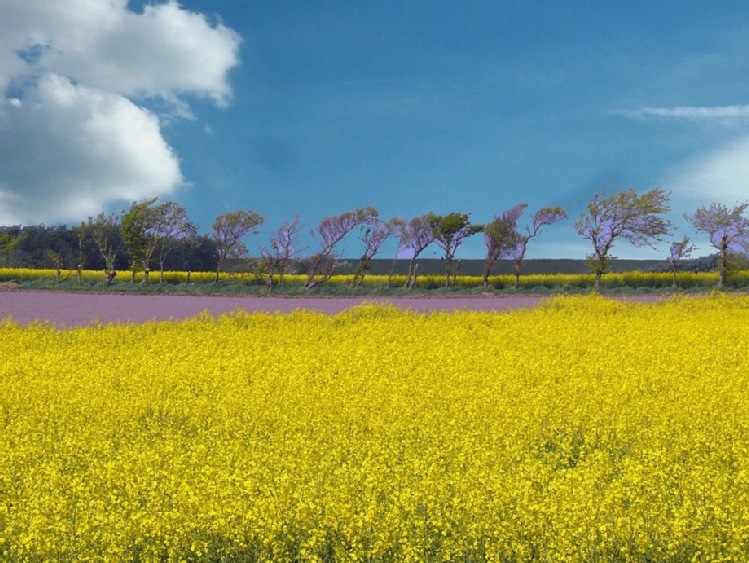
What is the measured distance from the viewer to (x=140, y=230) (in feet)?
136

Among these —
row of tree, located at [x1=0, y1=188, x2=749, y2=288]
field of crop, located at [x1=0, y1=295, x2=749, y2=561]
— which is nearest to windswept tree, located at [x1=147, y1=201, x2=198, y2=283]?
row of tree, located at [x1=0, y1=188, x2=749, y2=288]

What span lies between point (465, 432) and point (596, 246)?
1384 inches

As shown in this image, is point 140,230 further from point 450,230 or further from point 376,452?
point 376,452

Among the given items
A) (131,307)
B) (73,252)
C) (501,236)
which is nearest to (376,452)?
(131,307)

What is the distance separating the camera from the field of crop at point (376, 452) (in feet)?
16.1

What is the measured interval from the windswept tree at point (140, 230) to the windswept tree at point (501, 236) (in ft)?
68.7

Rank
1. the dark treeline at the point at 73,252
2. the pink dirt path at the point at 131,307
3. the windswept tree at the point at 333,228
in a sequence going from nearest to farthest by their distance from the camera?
the pink dirt path at the point at 131,307 < the windswept tree at the point at 333,228 < the dark treeline at the point at 73,252

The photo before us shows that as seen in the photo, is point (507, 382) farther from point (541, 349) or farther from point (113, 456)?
point (113, 456)

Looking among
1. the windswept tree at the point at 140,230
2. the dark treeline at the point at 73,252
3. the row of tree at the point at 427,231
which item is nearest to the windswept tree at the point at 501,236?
the row of tree at the point at 427,231

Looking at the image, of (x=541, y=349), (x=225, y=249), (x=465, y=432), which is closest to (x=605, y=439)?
(x=465, y=432)

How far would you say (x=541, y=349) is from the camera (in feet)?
44.2

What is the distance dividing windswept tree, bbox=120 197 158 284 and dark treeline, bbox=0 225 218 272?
14.9 meters

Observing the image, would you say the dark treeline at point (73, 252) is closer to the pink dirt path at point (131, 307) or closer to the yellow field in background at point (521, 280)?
the yellow field in background at point (521, 280)

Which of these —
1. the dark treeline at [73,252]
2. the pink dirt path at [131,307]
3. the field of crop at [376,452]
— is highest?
the dark treeline at [73,252]
